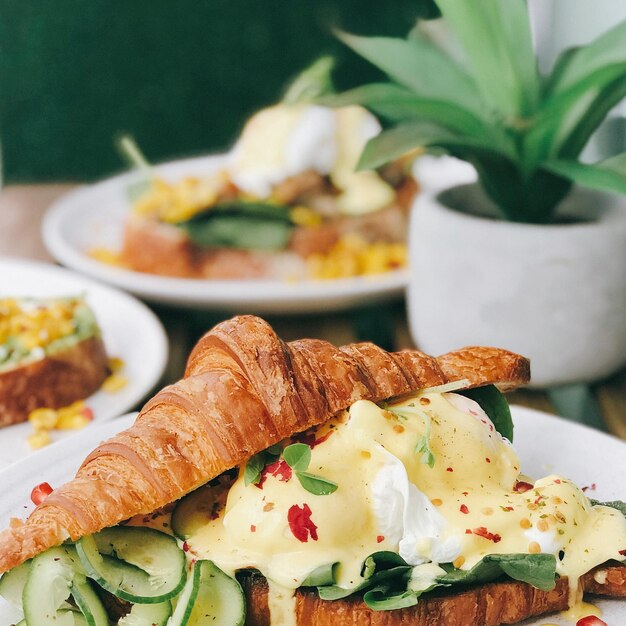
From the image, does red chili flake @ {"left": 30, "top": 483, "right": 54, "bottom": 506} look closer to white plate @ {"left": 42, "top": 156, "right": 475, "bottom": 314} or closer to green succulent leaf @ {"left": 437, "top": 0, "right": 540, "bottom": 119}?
white plate @ {"left": 42, "top": 156, "right": 475, "bottom": 314}

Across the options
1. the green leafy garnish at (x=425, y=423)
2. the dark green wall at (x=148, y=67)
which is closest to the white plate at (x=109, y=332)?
the green leafy garnish at (x=425, y=423)

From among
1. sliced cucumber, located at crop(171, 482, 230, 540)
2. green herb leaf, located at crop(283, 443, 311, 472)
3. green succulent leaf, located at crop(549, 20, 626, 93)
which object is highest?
green succulent leaf, located at crop(549, 20, 626, 93)

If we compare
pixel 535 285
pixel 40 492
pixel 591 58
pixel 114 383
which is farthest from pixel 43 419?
pixel 591 58

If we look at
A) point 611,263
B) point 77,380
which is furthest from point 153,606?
point 611,263

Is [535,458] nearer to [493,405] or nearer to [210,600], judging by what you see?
[493,405]

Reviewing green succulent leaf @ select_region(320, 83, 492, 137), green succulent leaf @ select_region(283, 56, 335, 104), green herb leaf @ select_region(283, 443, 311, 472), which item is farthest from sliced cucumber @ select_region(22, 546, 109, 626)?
green succulent leaf @ select_region(283, 56, 335, 104)

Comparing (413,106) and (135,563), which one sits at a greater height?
(413,106)
